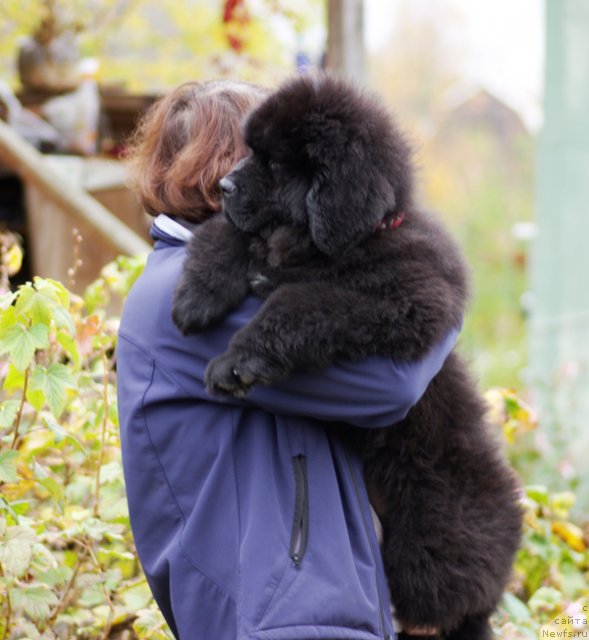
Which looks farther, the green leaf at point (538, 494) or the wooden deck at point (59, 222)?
the wooden deck at point (59, 222)

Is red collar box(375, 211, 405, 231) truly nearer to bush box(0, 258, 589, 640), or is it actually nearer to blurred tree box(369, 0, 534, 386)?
blurred tree box(369, 0, 534, 386)

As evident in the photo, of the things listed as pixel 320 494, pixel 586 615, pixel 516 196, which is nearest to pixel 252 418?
pixel 320 494

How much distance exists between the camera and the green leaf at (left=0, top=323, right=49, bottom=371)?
228 cm

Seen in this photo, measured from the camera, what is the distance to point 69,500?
3049 mm

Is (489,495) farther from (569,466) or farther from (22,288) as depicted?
(569,466)

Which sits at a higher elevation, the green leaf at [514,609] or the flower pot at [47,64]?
the flower pot at [47,64]

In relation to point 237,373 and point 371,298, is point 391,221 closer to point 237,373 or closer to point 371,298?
point 371,298

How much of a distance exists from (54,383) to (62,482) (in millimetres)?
847

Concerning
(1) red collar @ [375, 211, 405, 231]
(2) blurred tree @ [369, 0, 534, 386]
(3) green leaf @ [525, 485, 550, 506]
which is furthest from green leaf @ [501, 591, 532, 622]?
(1) red collar @ [375, 211, 405, 231]

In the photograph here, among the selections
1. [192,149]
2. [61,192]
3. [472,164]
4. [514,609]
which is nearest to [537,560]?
[514,609]

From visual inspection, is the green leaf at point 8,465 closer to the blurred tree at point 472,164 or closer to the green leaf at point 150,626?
the green leaf at point 150,626

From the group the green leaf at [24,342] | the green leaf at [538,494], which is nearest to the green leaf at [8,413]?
the green leaf at [24,342]

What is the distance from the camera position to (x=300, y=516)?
197cm

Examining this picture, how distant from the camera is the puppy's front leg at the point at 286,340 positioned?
77.7 inches
